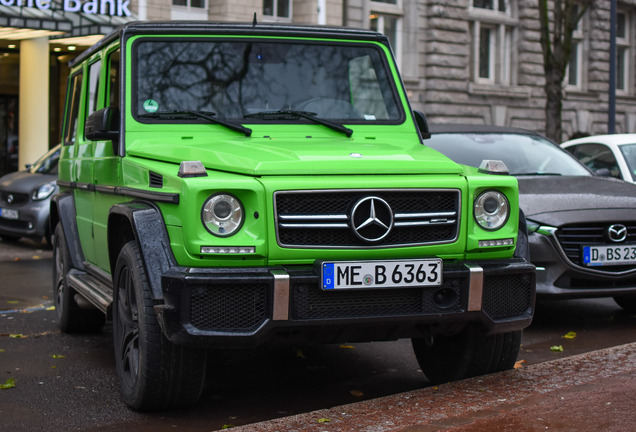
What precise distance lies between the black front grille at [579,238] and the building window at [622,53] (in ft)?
94.6

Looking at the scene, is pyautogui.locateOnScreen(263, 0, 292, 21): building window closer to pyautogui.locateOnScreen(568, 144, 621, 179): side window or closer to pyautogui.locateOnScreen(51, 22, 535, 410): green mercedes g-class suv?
pyautogui.locateOnScreen(568, 144, 621, 179): side window

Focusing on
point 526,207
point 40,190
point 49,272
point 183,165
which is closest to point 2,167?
point 40,190

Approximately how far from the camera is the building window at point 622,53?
34.5m

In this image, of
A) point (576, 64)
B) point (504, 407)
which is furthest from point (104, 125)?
point (576, 64)

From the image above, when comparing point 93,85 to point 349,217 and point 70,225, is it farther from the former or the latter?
point 349,217

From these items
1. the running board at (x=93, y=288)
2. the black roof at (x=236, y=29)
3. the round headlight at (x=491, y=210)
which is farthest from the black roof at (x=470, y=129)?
the round headlight at (x=491, y=210)

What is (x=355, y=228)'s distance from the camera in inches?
182

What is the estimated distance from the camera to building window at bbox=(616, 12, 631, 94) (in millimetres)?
34531

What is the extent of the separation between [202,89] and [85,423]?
6.60 feet

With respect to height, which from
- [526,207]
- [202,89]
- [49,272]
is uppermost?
[202,89]

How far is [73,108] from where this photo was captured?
25.9ft

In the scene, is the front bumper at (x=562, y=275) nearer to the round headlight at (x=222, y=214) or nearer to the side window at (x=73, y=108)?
the round headlight at (x=222, y=214)

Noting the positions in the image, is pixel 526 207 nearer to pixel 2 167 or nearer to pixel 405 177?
pixel 405 177

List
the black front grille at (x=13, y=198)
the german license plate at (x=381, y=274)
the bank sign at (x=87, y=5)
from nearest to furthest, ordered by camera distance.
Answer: the german license plate at (x=381, y=274) → the black front grille at (x=13, y=198) → the bank sign at (x=87, y=5)
